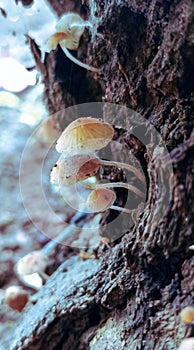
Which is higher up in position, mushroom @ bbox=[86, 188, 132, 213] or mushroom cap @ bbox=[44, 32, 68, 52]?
mushroom cap @ bbox=[44, 32, 68, 52]

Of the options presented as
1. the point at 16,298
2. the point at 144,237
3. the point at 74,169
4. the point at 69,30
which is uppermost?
the point at 69,30

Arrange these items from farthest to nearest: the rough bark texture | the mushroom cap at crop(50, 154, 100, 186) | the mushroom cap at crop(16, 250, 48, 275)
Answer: the mushroom cap at crop(16, 250, 48, 275) → the mushroom cap at crop(50, 154, 100, 186) → the rough bark texture

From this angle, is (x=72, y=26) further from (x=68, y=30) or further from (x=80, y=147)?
(x=80, y=147)

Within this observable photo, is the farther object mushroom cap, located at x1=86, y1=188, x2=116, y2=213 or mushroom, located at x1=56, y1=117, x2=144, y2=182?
mushroom cap, located at x1=86, y1=188, x2=116, y2=213

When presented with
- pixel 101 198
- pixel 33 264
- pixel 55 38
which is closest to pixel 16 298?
pixel 33 264

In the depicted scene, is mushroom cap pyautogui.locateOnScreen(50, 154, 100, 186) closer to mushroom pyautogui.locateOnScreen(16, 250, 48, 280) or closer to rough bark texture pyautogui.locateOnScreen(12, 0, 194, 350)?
rough bark texture pyautogui.locateOnScreen(12, 0, 194, 350)

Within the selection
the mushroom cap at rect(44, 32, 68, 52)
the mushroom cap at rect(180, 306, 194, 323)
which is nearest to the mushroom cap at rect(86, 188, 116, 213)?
the mushroom cap at rect(180, 306, 194, 323)
